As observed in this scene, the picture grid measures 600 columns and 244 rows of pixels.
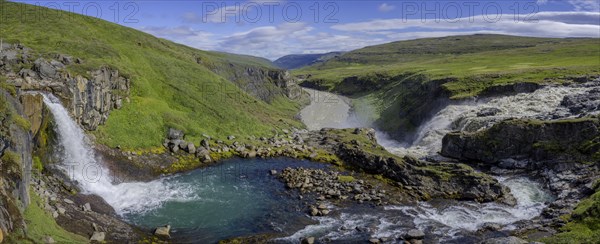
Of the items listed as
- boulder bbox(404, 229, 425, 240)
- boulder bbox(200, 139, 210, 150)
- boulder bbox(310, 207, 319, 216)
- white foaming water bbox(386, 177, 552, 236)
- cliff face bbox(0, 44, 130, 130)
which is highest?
→ cliff face bbox(0, 44, 130, 130)

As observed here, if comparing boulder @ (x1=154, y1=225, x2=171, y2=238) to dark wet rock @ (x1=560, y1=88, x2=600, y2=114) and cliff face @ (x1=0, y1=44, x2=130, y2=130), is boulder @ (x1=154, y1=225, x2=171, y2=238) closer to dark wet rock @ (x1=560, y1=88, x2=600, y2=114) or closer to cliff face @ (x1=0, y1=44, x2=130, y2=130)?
cliff face @ (x1=0, y1=44, x2=130, y2=130)

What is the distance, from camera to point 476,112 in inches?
3152

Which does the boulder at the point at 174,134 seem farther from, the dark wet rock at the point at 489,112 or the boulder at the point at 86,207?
the dark wet rock at the point at 489,112

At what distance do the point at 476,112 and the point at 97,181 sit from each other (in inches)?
2637

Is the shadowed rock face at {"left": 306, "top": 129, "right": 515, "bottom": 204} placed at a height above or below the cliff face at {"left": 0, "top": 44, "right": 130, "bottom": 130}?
below

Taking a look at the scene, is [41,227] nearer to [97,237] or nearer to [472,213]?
[97,237]

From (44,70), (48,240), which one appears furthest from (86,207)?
(44,70)

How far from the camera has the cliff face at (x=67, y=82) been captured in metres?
49.9

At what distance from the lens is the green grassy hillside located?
6216cm

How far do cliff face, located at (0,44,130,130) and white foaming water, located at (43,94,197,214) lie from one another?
224cm

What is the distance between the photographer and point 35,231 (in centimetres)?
2769

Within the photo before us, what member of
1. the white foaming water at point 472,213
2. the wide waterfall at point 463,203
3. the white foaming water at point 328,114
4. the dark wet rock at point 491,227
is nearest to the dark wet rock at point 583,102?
the wide waterfall at point 463,203

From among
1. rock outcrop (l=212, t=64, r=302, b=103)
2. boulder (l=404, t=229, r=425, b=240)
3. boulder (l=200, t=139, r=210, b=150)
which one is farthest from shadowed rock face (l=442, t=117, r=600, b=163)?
rock outcrop (l=212, t=64, r=302, b=103)

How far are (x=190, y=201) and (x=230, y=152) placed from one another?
2065cm
